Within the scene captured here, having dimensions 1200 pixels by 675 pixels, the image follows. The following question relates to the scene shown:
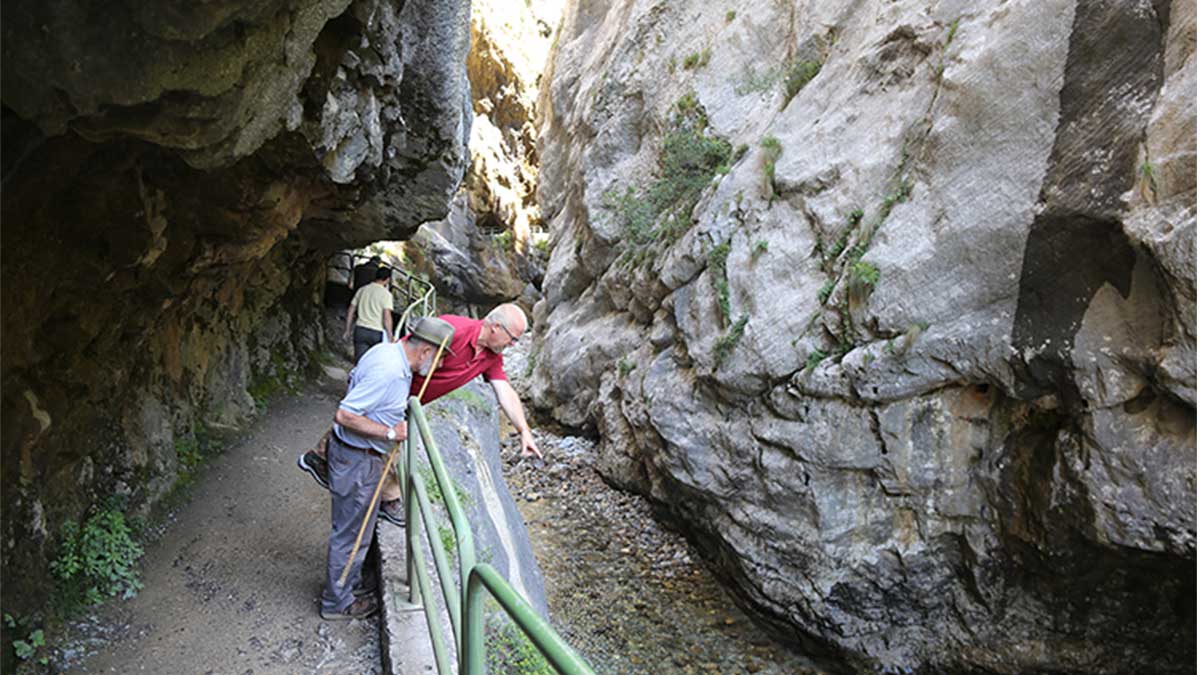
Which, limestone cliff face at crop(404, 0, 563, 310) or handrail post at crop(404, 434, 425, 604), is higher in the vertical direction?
limestone cliff face at crop(404, 0, 563, 310)

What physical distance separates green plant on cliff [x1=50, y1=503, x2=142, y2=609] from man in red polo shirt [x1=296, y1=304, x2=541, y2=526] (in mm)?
1288

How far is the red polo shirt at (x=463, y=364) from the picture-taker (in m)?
4.45

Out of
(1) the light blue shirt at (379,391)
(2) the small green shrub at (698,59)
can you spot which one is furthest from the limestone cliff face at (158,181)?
(2) the small green shrub at (698,59)

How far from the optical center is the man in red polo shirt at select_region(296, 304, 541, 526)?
4.26 meters

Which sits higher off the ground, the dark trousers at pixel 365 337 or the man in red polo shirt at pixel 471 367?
the man in red polo shirt at pixel 471 367

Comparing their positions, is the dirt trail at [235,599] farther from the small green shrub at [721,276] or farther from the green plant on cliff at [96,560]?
the small green shrub at [721,276]

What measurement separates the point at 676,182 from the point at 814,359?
510 cm

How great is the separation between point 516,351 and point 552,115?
675cm

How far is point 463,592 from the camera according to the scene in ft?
7.18

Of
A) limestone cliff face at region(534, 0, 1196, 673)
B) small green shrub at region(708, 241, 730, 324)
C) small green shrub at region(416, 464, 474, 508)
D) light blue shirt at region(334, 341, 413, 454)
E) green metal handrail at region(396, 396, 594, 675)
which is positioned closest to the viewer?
green metal handrail at region(396, 396, 594, 675)

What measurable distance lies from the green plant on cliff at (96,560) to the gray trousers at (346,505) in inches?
53.5

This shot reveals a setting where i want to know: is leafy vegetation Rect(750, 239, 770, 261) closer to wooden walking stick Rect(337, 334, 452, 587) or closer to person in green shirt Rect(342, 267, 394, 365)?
person in green shirt Rect(342, 267, 394, 365)

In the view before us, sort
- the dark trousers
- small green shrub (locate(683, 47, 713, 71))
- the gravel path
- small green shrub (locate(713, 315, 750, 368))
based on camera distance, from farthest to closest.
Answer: small green shrub (locate(683, 47, 713, 71)), the dark trousers, small green shrub (locate(713, 315, 750, 368)), the gravel path

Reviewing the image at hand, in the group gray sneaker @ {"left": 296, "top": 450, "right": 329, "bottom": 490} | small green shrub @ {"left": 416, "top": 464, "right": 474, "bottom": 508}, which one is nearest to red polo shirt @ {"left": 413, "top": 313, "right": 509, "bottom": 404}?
gray sneaker @ {"left": 296, "top": 450, "right": 329, "bottom": 490}
